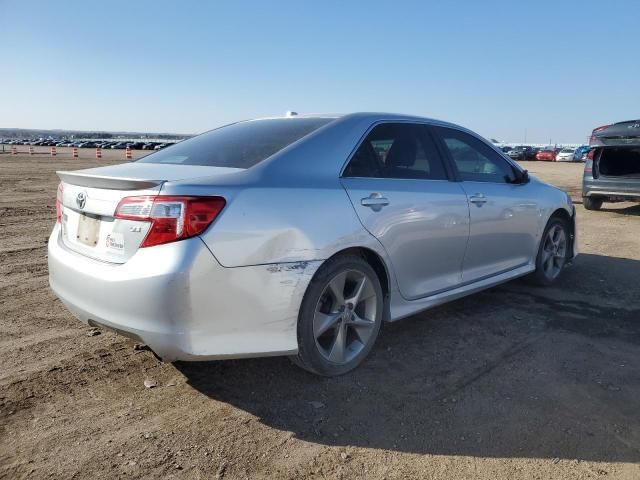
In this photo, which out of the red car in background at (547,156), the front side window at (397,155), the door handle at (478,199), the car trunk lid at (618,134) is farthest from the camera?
the red car in background at (547,156)

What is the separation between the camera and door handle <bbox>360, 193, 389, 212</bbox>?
10.5 ft

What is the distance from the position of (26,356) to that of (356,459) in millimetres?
2287

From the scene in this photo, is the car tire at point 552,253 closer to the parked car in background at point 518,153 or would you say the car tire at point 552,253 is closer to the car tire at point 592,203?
the car tire at point 592,203

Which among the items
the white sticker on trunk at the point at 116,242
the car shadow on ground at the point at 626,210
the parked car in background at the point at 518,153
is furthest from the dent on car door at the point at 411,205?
the parked car in background at the point at 518,153

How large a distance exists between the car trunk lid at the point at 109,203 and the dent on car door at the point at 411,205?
3.04 feet

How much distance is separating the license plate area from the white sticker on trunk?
0.43 feet

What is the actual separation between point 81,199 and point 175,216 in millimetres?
776

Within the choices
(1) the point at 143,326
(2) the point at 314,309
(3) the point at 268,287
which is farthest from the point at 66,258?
(2) the point at 314,309

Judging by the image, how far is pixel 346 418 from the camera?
278 cm

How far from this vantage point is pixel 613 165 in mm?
10969

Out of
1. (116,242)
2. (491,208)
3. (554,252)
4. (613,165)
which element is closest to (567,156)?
(613,165)

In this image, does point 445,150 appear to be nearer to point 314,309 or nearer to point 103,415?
point 314,309

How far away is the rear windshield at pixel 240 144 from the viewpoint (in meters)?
3.10

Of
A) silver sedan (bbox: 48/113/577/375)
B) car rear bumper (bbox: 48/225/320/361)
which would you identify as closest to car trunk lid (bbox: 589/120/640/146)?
silver sedan (bbox: 48/113/577/375)
